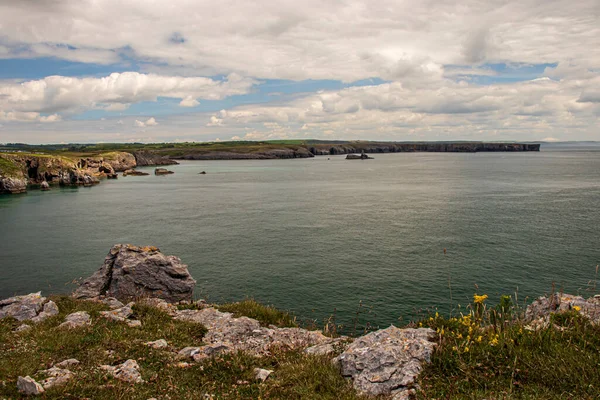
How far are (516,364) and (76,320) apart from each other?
46.8 feet

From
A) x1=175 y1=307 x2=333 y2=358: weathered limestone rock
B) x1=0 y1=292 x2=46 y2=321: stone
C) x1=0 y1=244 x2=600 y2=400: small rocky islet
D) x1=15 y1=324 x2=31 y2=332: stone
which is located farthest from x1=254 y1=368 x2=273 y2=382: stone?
x1=0 y1=292 x2=46 y2=321: stone

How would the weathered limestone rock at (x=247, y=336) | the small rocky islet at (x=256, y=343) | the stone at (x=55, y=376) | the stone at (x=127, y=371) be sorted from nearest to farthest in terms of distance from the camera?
the stone at (x=55, y=376) < the small rocky islet at (x=256, y=343) < the stone at (x=127, y=371) < the weathered limestone rock at (x=247, y=336)

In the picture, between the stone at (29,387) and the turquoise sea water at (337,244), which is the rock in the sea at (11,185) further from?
the stone at (29,387)

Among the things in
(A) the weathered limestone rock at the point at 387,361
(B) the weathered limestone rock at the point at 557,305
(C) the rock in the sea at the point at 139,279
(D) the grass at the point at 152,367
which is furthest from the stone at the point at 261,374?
(C) the rock in the sea at the point at 139,279

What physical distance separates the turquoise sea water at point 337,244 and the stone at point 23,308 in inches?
535

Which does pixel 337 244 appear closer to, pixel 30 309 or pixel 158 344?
pixel 30 309

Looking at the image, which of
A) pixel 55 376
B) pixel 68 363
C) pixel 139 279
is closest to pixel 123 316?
pixel 68 363

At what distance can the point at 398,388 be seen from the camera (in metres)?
9.14

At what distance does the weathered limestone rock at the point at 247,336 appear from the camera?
485 inches

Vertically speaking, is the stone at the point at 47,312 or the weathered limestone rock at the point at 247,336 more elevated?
the stone at the point at 47,312

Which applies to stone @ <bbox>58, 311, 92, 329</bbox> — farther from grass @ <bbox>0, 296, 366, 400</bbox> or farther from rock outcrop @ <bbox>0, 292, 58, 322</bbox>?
rock outcrop @ <bbox>0, 292, 58, 322</bbox>

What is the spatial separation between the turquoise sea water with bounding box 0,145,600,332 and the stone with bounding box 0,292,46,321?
13589mm

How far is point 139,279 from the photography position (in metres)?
23.1

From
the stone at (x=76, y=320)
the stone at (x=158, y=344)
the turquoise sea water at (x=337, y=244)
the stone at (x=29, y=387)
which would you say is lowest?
the turquoise sea water at (x=337, y=244)
